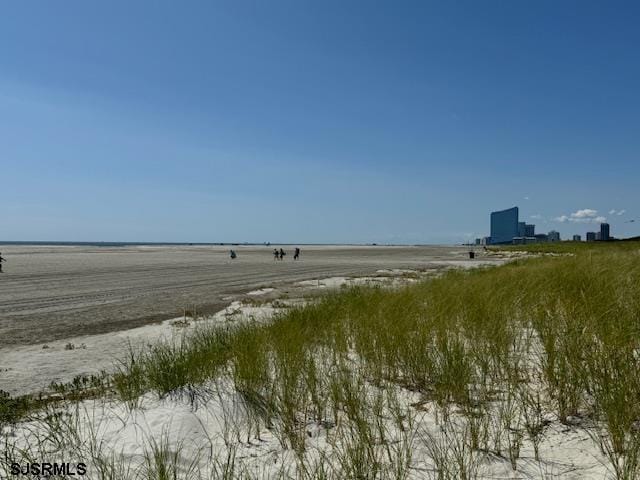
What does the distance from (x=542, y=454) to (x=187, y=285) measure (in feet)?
63.0

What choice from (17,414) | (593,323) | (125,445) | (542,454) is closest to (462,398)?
(542,454)

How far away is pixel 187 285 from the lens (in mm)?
20281

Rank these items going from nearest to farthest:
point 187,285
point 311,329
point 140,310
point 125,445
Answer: point 125,445
point 311,329
point 140,310
point 187,285

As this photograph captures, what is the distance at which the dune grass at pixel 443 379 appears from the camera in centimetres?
280

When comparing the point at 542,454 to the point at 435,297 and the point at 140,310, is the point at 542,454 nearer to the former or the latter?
the point at 435,297

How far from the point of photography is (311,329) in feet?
22.6

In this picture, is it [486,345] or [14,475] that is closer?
[14,475]

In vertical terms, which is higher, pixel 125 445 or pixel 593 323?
pixel 593 323

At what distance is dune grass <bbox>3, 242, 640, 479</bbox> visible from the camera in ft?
9.20

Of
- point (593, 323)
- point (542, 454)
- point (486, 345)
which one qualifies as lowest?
point (542, 454)

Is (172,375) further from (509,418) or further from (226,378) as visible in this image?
(509,418)

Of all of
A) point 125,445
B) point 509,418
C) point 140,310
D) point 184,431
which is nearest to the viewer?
point 509,418

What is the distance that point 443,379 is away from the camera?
12.6 feet

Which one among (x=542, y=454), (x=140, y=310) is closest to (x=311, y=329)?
(x=542, y=454)
